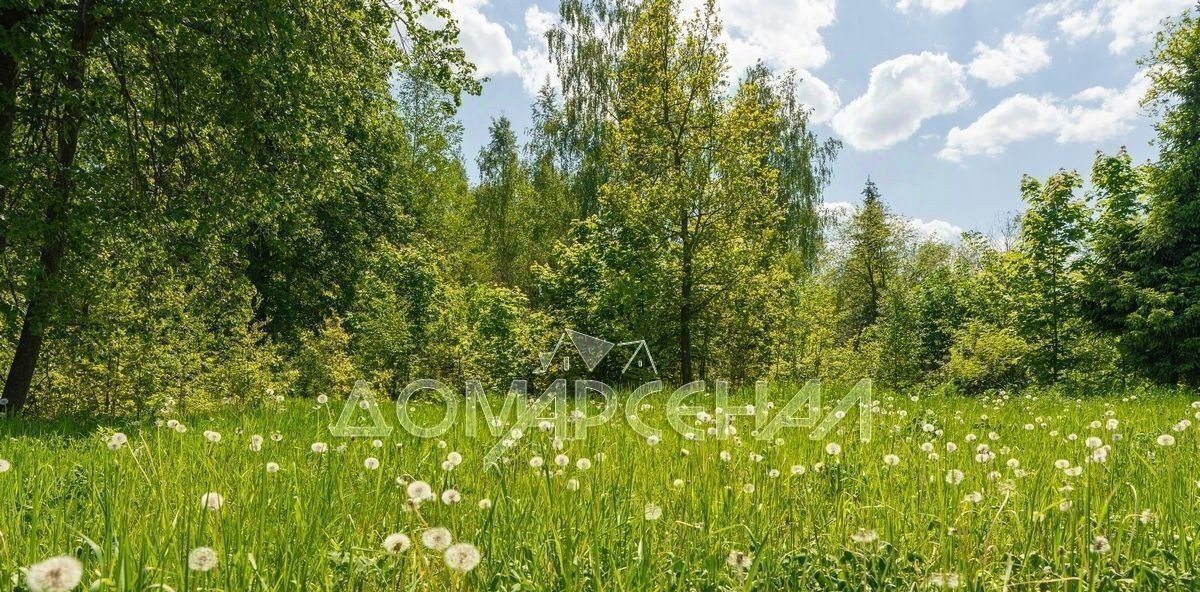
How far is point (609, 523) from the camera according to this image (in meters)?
2.17

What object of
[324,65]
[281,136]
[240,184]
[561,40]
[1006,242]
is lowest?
[240,184]

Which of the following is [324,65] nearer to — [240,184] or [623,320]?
[240,184]

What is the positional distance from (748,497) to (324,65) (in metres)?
8.10

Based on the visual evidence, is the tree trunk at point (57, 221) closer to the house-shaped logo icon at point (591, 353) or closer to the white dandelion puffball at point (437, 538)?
the white dandelion puffball at point (437, 538)

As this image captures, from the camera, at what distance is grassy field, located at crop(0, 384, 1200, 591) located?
165 centimetres

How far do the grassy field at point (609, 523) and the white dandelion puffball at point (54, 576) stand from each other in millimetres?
270

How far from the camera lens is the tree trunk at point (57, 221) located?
6.96 m

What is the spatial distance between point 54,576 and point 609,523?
1.53 m

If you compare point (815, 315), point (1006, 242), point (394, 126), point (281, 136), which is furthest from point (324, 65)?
point (1006, 242)

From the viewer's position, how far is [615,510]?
222cm

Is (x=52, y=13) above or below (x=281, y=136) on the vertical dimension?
above

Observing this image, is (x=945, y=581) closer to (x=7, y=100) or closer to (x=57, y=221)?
(x=57, y=221)

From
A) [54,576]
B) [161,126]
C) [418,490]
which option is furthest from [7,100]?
[54,576]

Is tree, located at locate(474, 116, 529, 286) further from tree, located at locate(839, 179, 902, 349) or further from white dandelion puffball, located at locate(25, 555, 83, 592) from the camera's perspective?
white dandelion puffball, located at locate(25, 555, 83, 592)
